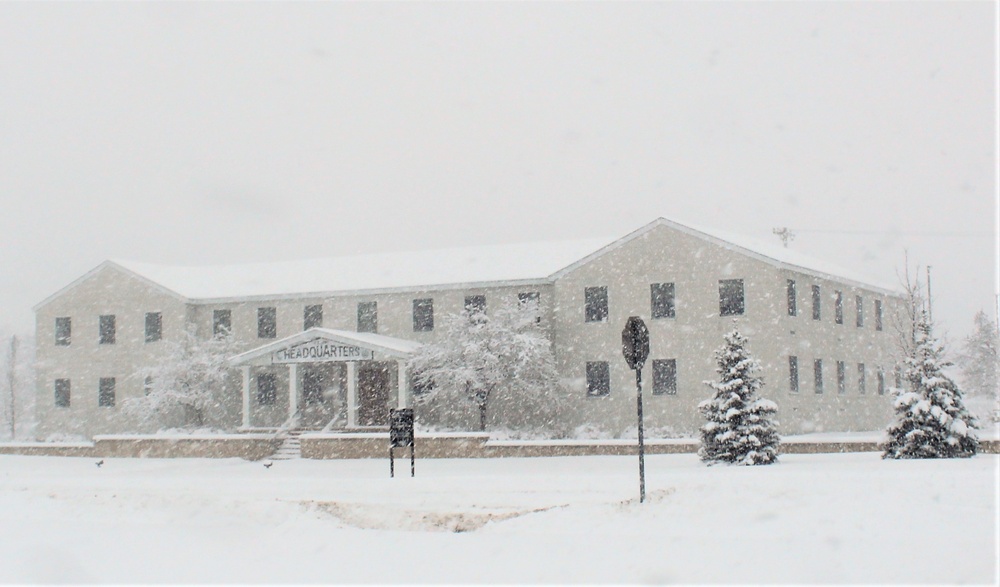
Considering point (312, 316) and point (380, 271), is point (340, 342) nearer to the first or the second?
point (312, 316)

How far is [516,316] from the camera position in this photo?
1390 inches

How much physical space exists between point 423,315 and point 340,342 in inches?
186

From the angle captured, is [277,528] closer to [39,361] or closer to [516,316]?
[516,316]

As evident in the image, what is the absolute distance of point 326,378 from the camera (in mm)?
39906

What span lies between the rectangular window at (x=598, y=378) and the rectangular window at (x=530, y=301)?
2.45 metres

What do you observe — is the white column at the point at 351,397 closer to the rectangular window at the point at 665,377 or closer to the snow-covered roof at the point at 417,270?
the snow-covered roof at the point at 417,270

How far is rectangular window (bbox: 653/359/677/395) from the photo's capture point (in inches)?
1336

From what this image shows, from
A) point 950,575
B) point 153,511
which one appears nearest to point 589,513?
point 950,575

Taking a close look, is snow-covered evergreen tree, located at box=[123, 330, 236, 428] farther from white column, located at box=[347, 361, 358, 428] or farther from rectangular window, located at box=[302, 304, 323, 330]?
white column, located at box=[347, 361, 358, 428]

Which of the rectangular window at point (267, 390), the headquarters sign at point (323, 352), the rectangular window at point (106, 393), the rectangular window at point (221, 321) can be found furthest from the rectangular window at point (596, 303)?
the rectangular window at point (106, 393)

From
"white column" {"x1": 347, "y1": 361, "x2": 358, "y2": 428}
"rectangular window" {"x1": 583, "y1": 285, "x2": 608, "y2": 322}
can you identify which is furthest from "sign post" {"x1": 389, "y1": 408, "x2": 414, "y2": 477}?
"rectangular window" {"x1": 583, "y1": 285, "x2": 608, "y2": 322}

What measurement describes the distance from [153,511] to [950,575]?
12.7 meters

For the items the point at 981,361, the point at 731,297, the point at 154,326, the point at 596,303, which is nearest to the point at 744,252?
the point at 731,297

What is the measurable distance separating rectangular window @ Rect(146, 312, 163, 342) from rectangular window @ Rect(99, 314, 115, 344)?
6.08 ft
